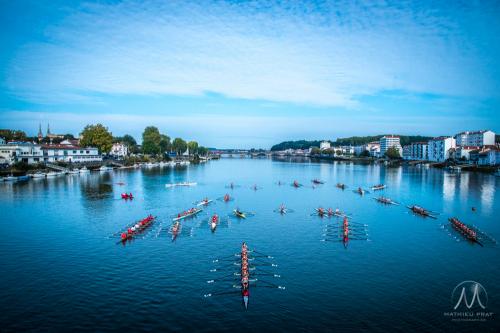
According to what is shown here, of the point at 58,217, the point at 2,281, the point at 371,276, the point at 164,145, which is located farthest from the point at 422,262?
the point at 164,145

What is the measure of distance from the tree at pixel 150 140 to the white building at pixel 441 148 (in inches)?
4255

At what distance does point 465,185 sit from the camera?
7044 cm

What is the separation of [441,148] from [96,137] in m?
122

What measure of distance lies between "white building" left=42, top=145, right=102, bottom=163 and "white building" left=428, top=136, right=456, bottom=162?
121m

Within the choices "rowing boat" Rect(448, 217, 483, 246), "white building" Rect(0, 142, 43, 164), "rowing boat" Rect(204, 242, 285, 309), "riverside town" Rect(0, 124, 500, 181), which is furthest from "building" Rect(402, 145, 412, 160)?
"rowing boat" Rect(204, 242, 285, 309)

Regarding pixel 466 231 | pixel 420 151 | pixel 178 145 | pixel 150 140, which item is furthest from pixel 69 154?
pixel 420 151

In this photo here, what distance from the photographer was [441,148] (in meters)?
147

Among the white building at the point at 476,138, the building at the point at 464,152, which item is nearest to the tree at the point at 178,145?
the building at the point at 464,152

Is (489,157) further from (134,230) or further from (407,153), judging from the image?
(134,230)

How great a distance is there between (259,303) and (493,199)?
46880 millimetres

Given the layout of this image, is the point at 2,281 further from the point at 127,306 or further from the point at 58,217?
the point at 58,217

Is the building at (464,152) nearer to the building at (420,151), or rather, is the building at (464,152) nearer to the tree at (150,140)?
the building at (420,151)

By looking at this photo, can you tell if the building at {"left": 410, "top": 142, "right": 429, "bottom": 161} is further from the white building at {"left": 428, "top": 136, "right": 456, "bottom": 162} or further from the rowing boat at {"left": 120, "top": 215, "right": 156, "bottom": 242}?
the rowing boat at {"left": 120, "top": 215, "right": 156, "bottom": 242}

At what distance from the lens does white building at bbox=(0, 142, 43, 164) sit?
273ft
